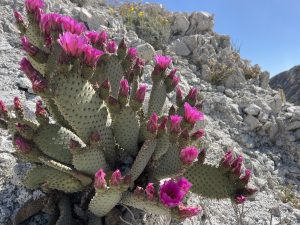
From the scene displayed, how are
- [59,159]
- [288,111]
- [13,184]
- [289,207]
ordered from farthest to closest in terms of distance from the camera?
[288,111] < [289,207] < [13,184] < [59,159]

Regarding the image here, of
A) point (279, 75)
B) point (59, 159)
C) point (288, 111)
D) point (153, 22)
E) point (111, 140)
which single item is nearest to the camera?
point (59, 159)

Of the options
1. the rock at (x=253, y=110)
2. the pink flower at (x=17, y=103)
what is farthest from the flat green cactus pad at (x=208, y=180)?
the rock at (x=253, y=110)

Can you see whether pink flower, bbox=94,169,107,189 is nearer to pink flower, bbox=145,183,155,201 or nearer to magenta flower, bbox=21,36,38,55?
pink flower, bbox=145,183,155,201

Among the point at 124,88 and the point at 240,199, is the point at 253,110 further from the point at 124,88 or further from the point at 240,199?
the point at 124,88

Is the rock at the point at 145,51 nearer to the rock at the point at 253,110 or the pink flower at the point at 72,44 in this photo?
the rock at the point at 253,110

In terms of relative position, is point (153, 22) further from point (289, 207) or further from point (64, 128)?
point (64, 128)

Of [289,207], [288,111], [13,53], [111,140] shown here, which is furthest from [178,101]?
[288,111]

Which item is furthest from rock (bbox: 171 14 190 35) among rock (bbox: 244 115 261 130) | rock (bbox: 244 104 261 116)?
rock (bbox: 244 115 261 130)
